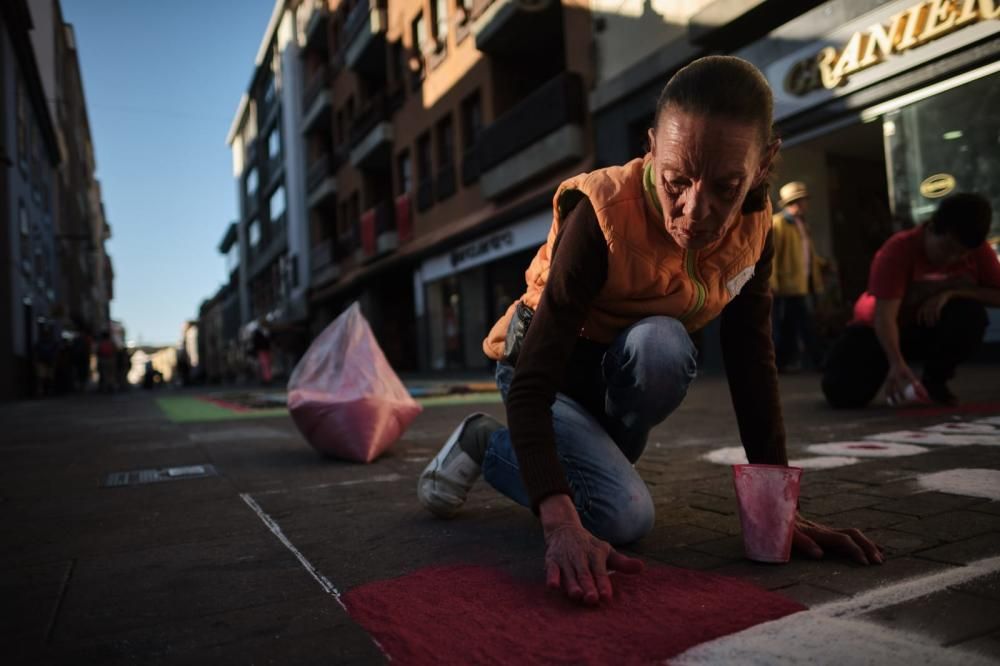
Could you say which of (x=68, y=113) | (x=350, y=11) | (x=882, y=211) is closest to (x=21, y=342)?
(x=350, y=11)

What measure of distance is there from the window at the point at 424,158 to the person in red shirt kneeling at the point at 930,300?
15.6 meters

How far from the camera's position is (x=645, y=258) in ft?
5.85

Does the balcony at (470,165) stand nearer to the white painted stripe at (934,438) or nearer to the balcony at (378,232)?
the balcony at (378,232)

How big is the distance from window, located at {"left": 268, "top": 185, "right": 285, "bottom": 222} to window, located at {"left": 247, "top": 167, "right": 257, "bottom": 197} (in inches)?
158

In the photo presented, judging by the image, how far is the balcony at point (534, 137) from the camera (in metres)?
13.1

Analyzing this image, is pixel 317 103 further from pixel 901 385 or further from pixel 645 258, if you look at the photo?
pixel 645 258

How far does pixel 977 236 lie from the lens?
405cm

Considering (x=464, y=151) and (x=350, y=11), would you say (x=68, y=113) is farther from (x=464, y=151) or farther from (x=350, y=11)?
(x=464, y=151)

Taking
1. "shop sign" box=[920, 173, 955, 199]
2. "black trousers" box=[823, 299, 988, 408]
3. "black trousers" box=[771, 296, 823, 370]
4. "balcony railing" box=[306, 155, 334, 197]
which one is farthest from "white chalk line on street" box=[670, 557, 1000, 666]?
"balcony railing" box=[306, 155, 334, 197]

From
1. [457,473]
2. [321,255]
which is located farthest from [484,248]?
[457,473]

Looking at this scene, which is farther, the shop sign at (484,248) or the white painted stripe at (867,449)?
the shop sign at (484,248)

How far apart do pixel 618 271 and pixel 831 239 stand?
9.58 metres

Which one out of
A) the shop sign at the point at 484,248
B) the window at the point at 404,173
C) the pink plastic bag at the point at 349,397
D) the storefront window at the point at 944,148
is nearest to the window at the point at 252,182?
the window at the point at 404,173

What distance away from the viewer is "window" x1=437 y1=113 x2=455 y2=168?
18000 mm
